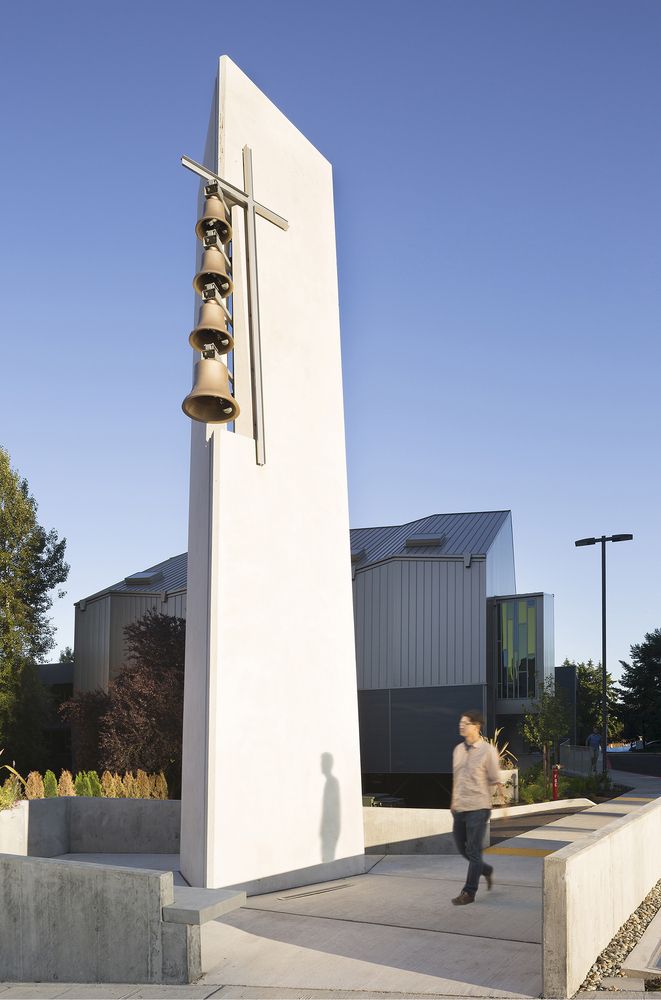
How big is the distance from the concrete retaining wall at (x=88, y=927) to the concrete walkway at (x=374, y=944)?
14 cm

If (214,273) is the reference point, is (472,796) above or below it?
below

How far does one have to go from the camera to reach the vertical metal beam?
9.80m

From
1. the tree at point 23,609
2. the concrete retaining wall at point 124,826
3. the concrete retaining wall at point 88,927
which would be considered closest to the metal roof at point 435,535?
the tree at point 23,609

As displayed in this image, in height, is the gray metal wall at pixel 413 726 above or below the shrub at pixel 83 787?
below

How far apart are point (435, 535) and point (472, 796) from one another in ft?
81.1

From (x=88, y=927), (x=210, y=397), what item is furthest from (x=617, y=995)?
(x=210, y=397)

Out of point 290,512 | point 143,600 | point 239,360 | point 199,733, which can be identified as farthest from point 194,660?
point 143,600

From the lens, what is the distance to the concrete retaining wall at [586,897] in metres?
5.41

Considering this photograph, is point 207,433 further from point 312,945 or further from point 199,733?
point 312,945

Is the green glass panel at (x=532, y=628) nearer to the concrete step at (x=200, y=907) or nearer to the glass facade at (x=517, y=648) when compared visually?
the glass facade at (x=517, y=648)

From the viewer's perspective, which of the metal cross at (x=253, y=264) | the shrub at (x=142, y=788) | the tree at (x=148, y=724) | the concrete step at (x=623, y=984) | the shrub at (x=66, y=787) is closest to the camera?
the concrete step at (x=623, y=984)

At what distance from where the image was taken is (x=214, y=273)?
9.27 m

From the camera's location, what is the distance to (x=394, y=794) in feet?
92.8

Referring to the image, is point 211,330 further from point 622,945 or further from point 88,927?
point 622,945
